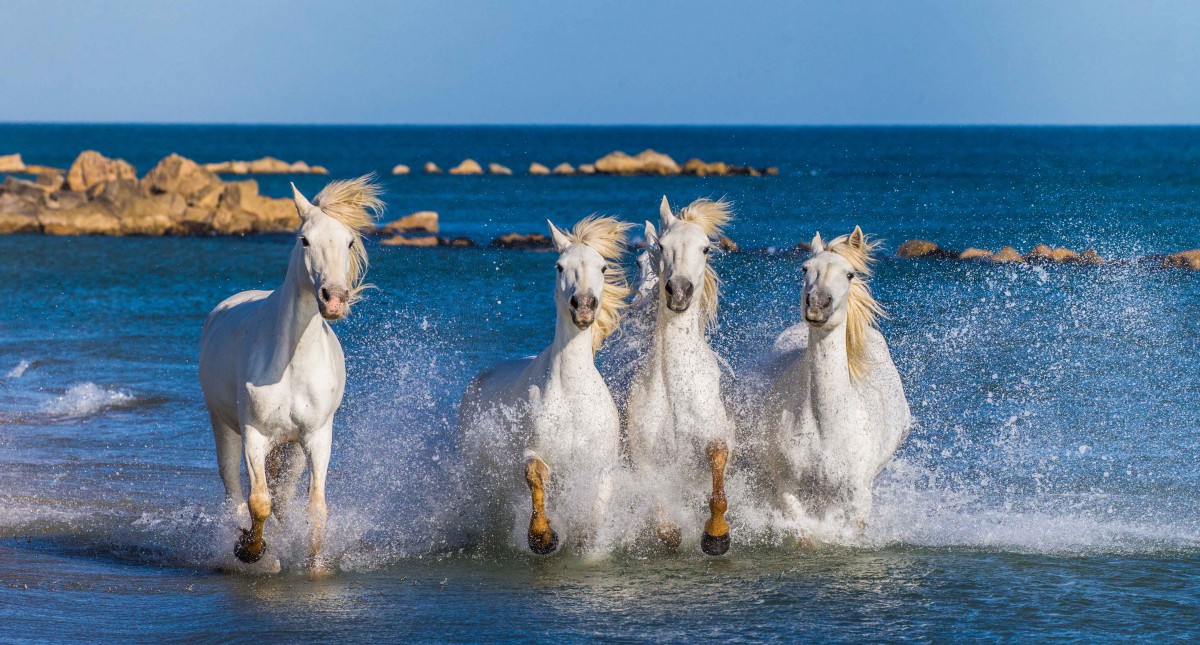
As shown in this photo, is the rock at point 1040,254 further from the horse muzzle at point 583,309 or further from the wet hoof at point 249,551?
the wet hoof at point 249,551

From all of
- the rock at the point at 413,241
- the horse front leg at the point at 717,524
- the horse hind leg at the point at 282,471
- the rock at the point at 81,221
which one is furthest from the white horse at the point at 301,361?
the rock at the point at 81,221

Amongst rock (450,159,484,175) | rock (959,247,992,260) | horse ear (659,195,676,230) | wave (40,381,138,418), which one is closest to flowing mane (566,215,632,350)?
horse ear (659,195,676,230)

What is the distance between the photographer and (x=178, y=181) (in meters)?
39.3

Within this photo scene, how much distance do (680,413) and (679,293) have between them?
0.71 m

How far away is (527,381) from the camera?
7.12 metres

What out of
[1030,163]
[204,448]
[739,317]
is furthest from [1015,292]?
[1030,163]

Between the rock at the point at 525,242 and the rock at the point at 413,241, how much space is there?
1.38 meters

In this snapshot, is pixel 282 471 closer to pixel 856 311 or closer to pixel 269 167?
pixel 856 311

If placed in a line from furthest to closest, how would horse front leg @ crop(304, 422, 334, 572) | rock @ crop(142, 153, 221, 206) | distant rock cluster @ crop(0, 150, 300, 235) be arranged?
1. rock @ crop(142, 153, 221, 206)
2. distant rock cluster @ crop(0, 150, 300, 235)
3. horse front leg @ crop(304, 422, 334, 572)

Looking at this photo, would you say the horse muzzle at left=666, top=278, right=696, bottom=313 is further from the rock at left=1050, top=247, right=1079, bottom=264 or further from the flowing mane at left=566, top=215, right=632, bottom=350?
the rock at left=1050, top=247, right=1079, bottom=264

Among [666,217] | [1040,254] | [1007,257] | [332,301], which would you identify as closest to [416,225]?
[1007,257]

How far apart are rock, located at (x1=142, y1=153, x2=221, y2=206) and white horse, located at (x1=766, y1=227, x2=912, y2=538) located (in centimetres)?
3397

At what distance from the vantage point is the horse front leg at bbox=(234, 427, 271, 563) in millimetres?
6848

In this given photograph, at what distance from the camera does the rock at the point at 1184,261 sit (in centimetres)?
2059
